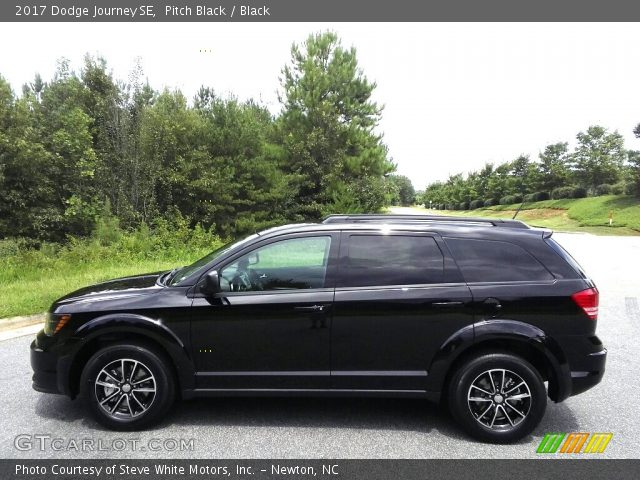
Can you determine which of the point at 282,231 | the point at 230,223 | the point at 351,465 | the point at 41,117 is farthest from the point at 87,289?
the point at 41,117

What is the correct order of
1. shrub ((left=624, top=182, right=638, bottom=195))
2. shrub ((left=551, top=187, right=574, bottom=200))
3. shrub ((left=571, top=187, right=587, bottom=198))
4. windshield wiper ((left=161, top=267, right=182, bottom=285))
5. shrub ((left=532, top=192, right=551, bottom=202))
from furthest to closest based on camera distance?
shrub ((left=532, top=192, right=551, bottom=202)) → shrub ((left=551, top=187, right=574, bottom=200)) → shrub ((left=571, top=187, right=587, bottom=198)) → shrub ((left=624, top=182, right=638, bottom=195)) → windshield wiper ((left=161, top=267, right=182, bottom=285))

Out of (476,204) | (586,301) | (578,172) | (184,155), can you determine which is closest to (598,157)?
(578,172)

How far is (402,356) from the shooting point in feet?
10.9

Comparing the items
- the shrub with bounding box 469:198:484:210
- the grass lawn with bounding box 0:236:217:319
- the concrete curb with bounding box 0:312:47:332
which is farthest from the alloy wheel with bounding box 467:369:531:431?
the shrub with bounding box 469:198:484:210

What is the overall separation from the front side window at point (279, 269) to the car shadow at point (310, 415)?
1.15 metres

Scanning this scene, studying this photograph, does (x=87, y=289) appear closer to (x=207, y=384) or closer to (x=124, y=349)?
(x=124, y=349)

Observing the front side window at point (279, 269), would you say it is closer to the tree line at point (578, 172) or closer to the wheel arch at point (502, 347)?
the wheel arch at point (502, 347)

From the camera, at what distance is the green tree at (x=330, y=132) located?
24.0 meters

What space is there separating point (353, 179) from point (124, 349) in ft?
71.5

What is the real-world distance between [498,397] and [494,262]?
1073 millimetres

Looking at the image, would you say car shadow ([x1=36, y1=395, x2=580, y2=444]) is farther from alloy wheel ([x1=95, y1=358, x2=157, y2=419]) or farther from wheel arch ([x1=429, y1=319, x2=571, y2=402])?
wheel arch ([x1=429, y1=319, x2=571, y2=402])

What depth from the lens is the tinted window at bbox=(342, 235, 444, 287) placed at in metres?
3.40

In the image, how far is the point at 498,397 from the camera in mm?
3268

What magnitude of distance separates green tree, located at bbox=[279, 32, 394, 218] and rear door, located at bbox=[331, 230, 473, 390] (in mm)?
19438
